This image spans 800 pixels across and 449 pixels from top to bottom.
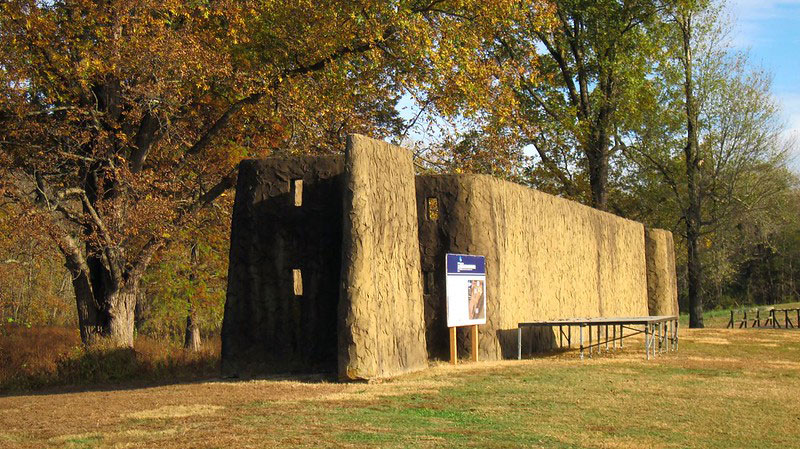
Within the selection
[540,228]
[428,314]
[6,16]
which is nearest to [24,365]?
[6,16]

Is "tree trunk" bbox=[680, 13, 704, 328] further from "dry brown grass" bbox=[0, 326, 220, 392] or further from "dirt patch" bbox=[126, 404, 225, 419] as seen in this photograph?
"dirt patch" bbox=[126, 404, 225, 419]

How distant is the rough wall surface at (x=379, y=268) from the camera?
13734 mm

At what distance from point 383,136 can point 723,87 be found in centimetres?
1808

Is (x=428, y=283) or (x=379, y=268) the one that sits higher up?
(x=379, y=268)

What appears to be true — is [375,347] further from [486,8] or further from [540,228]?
[486,8]

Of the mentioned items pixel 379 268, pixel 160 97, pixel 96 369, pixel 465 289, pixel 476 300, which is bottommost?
pixel 96 369

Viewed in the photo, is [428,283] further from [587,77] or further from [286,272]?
[587,77]

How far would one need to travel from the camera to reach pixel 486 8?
22516 mm

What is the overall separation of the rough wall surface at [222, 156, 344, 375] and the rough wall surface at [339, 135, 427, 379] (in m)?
0.92

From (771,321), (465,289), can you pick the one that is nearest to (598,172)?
(771,321)

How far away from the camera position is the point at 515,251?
18.8 meters

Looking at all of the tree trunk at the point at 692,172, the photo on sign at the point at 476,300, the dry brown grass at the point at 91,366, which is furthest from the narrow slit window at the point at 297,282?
the tree trunk at the point at 692,172

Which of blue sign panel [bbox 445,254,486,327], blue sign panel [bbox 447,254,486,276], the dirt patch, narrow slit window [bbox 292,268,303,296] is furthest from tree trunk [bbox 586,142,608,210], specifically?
the dirt patch

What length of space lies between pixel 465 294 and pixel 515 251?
2898 millimetres
